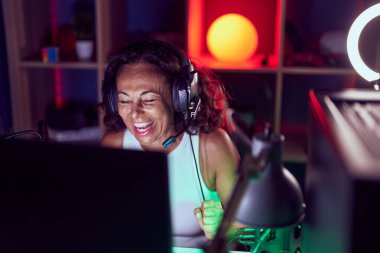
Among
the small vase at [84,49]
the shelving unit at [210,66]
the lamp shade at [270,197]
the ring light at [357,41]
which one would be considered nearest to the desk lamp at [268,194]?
the lamp shade at [270,197]

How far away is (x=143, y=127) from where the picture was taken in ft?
4.82

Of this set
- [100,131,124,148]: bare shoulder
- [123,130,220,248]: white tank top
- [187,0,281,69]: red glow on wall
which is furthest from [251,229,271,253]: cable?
[187,0,281,69]: red glow on wall

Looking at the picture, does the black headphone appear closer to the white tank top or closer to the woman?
the woman

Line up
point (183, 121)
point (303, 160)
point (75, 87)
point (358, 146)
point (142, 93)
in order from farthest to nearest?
point (75, 87), point (303, 160), point (183, 121), point (142, 93), point (358, 146)

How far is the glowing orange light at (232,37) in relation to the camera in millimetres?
2379

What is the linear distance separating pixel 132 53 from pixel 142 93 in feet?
0.44

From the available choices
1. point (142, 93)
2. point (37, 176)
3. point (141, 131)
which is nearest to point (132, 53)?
point (142, 93)

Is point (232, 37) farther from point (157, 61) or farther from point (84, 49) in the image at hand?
point (157, 61)

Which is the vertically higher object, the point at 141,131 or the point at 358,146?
the point at 358,146

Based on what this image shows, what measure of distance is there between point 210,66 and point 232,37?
0.58 ft

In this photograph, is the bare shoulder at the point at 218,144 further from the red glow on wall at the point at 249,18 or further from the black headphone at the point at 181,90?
the red glow on wall at the point at 249,18

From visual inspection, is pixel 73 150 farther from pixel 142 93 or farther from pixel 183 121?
pixel 183 121

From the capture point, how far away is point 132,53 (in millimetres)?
1479

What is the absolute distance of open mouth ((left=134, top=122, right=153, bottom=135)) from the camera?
1458 mm
